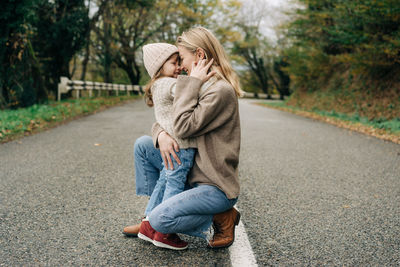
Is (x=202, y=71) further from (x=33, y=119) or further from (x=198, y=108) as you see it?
(x=33, y=119)

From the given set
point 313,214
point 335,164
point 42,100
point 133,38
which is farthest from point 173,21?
point 313,214

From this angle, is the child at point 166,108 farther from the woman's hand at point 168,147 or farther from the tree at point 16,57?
the tree at point 16,57

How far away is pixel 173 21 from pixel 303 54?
35.0ft

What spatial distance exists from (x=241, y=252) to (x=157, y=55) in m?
1.57

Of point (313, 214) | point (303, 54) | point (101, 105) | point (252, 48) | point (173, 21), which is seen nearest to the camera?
point (313, 214)

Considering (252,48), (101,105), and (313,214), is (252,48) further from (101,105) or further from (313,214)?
(313,214)

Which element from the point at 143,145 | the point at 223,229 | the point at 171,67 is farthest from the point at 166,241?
the point at 171,67

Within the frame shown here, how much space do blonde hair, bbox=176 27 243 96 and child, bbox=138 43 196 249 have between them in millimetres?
151

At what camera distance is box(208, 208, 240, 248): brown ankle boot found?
2.54m

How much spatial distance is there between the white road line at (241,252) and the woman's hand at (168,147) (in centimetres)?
76

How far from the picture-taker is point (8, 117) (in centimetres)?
862

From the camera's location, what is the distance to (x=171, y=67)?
264 cm

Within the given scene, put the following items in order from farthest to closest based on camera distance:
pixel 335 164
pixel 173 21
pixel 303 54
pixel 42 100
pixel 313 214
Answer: pixel 173 21 < pixel 303 54 < pixel 42 100 < pixel 335 164 < pixel 313 214

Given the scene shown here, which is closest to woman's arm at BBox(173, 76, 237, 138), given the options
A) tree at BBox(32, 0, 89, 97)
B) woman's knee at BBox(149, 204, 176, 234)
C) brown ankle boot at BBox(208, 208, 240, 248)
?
woman's knee at BBox(149, 204, 176, 234)
